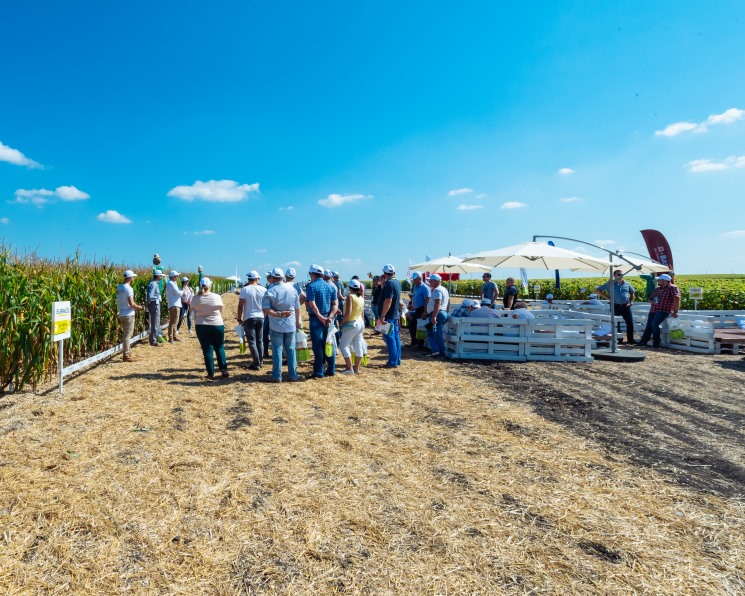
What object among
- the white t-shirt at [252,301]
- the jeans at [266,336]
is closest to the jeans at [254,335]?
the white t-shirt at [252,301]

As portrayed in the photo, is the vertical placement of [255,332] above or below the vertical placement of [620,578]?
above

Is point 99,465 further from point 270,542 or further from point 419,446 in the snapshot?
point 419,446

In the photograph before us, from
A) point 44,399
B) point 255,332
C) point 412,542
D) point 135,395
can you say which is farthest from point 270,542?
point 255,332

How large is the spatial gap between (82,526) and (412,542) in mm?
2436

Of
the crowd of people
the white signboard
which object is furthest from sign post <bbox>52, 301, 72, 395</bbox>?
the crowd of people

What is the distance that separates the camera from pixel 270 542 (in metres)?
3.26

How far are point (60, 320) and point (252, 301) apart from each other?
3.02m

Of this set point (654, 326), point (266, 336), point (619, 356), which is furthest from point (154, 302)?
point (654, 326)

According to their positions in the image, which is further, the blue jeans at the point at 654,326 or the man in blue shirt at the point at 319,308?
the blue jeans at the point at 654,326

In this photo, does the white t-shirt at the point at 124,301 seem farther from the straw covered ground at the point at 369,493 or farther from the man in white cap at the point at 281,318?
the man in white cap at the point at 281,318

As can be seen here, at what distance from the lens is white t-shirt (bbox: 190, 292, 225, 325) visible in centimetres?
782

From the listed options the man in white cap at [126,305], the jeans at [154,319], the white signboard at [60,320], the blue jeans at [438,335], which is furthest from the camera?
the jeans at [154,319]

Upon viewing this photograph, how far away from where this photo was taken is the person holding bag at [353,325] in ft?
27.6

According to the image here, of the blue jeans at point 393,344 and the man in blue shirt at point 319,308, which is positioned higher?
the man in blue shirt at point 319,308
